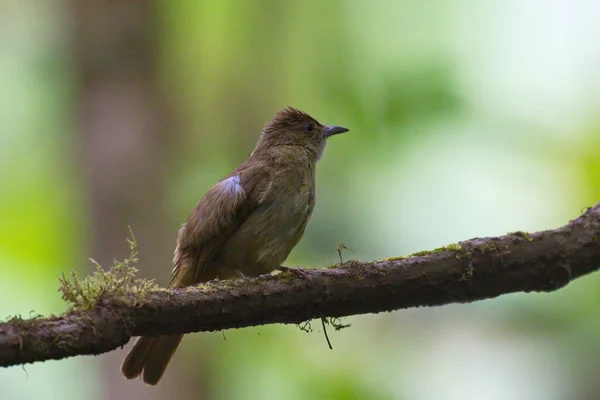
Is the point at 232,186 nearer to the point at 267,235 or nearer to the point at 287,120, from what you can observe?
the point at 267,235

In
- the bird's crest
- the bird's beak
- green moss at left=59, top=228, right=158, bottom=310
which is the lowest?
green moss at left=59, top=228, right=158, bottom=310

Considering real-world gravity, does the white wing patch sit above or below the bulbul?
above

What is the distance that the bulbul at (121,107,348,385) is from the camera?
3.86m

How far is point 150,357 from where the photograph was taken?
151 inches

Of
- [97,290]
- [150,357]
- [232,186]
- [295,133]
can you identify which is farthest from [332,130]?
[97,290]

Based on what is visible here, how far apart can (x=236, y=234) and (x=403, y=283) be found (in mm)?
1285

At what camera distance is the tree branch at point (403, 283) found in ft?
9.52

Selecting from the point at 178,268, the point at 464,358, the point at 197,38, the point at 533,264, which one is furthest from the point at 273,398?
the point at 533,264

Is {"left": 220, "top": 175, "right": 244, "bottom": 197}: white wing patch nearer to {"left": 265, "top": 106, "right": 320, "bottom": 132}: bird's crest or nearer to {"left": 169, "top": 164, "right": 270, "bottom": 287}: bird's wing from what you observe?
{"left": 169, "top": 164, "right": 270, "bottom": 287}: bird's wing

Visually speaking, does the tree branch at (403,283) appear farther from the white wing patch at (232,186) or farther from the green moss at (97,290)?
the white wing patch at (232,186)

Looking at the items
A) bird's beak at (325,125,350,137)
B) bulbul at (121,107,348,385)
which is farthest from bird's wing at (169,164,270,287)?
bird's beak at (325,125,350,137)

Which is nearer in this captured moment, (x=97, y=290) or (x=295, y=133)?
(x=97, y=290)

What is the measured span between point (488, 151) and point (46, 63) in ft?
14.9

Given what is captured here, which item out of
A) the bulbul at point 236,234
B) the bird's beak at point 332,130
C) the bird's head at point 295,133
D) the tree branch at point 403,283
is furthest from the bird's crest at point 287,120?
the tree branch at point 403,283
